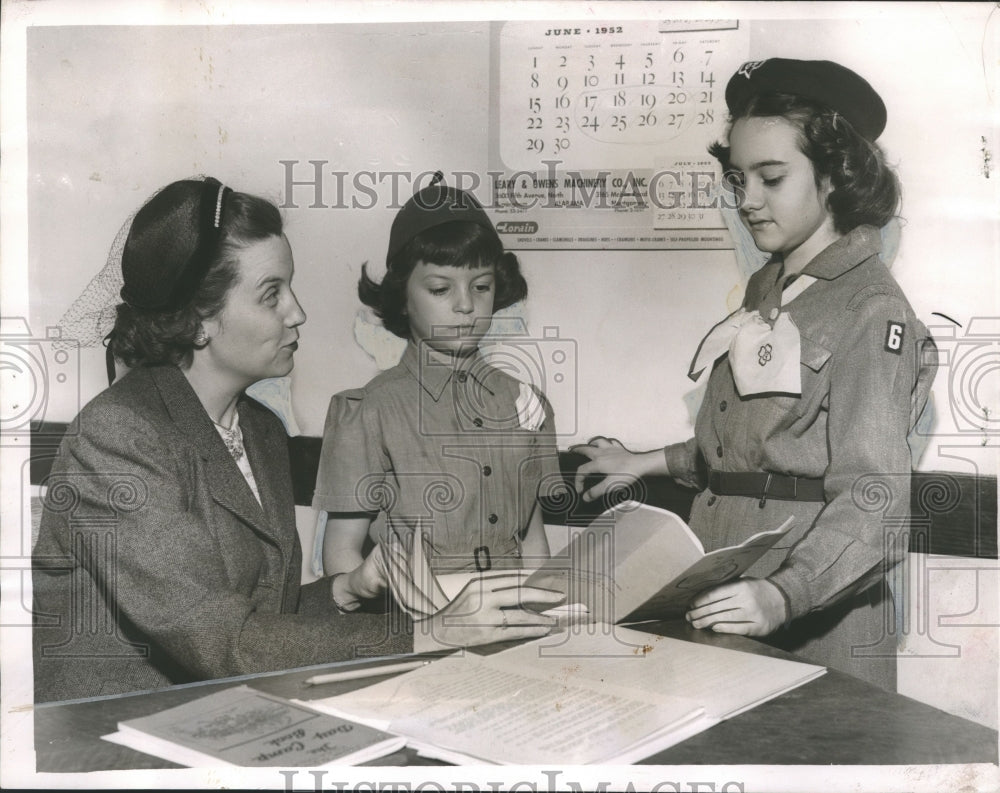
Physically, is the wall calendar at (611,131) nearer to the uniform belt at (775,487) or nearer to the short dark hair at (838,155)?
the short dark hair at (838,155)

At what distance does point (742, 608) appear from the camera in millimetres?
2066

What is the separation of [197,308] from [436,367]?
536 mm

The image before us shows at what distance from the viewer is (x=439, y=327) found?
215cm

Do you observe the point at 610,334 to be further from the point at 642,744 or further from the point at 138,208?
the point at 138,208

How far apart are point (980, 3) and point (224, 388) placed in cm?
190

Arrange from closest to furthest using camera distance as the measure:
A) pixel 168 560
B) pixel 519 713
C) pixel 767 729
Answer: pixel 767 729 < pixel 519 713 < pixel 168 560

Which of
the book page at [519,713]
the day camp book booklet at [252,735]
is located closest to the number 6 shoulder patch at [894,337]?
the book page at [519,713]

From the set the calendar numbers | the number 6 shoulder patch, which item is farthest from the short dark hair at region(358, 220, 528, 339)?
the number 6 shoulder patch

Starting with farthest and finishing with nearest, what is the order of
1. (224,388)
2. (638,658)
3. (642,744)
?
(224,388), (638,658), (642,744)

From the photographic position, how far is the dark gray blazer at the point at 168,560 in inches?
80.9

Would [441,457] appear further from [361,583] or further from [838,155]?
[838,155]

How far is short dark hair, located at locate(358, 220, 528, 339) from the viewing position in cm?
214

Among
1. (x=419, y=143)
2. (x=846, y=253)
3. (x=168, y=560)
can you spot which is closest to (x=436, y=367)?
(x=419, y=143)

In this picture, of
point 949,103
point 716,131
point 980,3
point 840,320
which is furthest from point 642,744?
point 980,3
